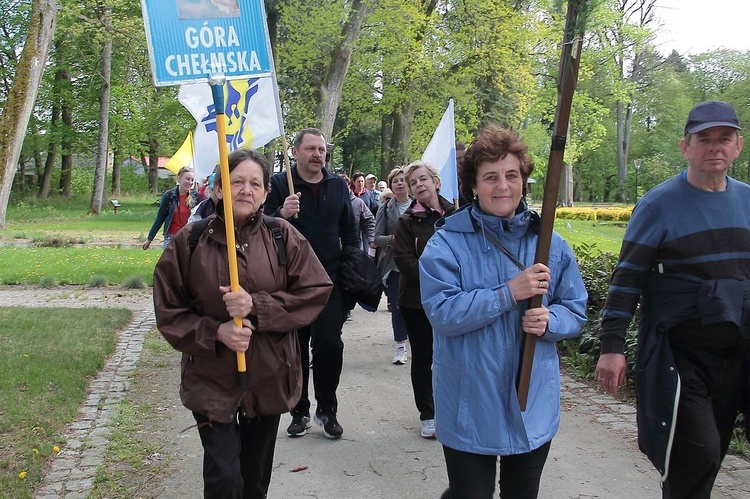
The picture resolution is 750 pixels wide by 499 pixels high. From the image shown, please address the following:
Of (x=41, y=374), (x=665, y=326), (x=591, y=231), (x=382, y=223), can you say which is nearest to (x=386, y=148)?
(x=591, y=231)

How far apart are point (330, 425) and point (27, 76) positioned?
45.1ft

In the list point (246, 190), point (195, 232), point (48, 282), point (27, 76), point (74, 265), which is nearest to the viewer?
point (195, 232)

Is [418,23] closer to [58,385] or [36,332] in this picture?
[36,332]

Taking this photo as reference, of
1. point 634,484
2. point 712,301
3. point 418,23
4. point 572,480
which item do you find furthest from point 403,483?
point 418,23

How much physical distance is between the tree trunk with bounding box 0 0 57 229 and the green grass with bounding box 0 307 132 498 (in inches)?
272

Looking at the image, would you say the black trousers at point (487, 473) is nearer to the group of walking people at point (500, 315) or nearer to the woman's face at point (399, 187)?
the group of walking people at point (500, 315)

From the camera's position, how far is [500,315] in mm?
2865

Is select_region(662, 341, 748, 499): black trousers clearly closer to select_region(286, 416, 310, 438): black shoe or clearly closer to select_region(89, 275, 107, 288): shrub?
select_region(286, 416, 310, 438): black shoe

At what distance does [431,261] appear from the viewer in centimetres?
299

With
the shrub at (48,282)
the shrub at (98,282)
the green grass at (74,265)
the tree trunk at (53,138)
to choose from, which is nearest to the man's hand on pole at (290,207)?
the green grass at (74,265)

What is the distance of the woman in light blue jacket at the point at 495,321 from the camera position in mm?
2848

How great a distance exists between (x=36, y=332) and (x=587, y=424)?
21.4ft

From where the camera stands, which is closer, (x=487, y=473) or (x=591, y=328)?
(x=487, y=473)

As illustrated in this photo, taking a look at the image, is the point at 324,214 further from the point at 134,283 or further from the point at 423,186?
the point at 134,283
